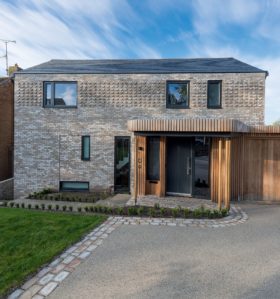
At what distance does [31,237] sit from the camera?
5.66m

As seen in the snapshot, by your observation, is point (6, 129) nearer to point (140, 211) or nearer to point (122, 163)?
point (122, 163)

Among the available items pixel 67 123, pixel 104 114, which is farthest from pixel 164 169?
pixel 67 123

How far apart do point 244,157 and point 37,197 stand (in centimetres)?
848

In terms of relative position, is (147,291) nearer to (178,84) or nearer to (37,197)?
→ (37,197)

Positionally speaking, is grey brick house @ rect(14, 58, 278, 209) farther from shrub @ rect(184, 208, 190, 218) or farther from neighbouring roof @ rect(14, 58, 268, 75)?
shrub @ rect(184, 208, 190, 218)

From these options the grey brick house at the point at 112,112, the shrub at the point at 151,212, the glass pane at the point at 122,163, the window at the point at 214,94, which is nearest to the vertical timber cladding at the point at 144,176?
the grey brick house at the point at 112,112

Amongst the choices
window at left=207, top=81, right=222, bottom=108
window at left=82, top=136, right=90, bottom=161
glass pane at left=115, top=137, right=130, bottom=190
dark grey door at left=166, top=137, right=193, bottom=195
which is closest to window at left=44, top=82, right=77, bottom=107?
window at left=82, top=136, right=90, bottom=161

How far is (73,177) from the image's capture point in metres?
11.6

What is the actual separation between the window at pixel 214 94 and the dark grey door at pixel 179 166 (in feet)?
7.38

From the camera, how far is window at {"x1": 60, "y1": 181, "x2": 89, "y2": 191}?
460 inches

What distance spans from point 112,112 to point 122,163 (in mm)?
2371

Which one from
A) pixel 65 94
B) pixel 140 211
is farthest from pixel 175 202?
pixel 65 94

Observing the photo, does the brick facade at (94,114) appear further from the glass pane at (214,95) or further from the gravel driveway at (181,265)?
the gravel driveway at (181,265)

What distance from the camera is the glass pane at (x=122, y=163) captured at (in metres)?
11.4
